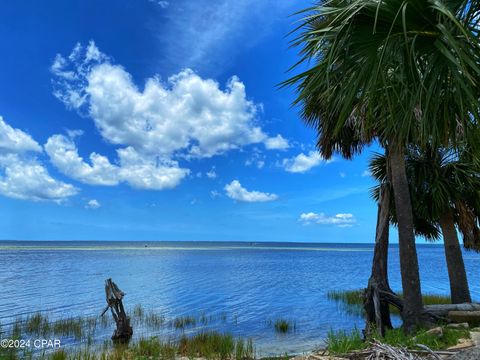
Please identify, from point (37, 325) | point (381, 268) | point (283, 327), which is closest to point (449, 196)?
point (381, 268)

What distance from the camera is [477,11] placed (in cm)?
357

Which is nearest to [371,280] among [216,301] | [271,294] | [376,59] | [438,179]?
[438,179]

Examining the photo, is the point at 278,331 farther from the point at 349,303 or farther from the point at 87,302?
the point at 87,302

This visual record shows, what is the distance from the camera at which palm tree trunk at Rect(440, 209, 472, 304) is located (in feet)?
45.6

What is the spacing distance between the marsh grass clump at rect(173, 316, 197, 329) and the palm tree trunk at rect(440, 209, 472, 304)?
1036cm

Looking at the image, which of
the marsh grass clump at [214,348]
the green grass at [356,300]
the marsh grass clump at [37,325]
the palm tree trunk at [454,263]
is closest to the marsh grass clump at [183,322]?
the marsh grass clump at [214,348]

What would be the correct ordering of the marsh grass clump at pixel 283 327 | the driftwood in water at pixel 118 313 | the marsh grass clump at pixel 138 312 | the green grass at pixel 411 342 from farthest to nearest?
the marsh grass clump at pixel 138 312
the marsh grass clump at pixel 283 327
the driftwood in water at pixel 118 313
the green grass at pixel 411 342

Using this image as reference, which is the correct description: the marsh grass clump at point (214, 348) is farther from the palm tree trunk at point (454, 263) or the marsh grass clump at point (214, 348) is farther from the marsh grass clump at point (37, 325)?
the palm tree trunk at point (454, 263)

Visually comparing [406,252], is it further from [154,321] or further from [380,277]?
[154,321]

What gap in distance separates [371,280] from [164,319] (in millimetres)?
10013

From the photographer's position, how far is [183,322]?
17.1m

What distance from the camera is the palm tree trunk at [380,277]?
452 inches

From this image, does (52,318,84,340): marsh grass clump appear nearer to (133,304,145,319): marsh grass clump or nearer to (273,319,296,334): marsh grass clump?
(133,304,145,319): marsh grass clump

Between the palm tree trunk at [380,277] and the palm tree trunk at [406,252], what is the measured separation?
863 mm
